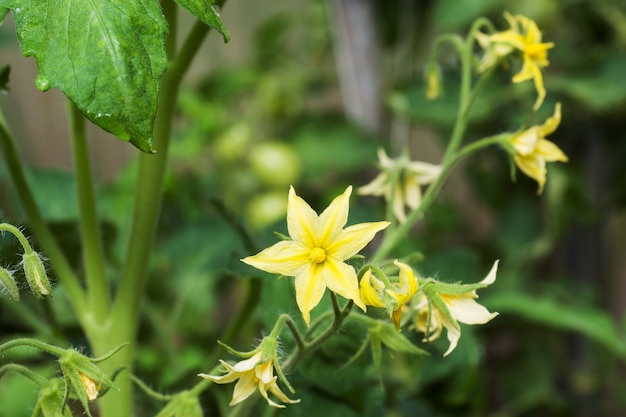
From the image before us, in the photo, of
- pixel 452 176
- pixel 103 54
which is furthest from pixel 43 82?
pixel 452 176

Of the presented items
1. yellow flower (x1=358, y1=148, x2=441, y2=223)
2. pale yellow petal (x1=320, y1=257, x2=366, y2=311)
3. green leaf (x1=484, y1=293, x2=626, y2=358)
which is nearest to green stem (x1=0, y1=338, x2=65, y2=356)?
pale yellow petal (x1=320, y1=257, x2=366, y2=311)

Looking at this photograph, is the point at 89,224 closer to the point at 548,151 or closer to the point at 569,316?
the point at 548,151

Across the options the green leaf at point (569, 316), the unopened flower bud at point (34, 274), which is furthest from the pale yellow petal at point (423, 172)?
the green leaf at point (569, 316)

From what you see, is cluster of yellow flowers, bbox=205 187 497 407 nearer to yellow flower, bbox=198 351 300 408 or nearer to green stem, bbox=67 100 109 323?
yellow flower, bbox=198 351 300 408

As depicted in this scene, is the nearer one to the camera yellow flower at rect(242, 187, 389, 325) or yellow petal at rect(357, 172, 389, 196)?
yellow flower at rect(242, 187, 389, 325)

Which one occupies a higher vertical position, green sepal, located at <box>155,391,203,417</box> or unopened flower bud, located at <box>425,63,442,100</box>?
unopened flower bud, located at <box>425,63,442,100</box>

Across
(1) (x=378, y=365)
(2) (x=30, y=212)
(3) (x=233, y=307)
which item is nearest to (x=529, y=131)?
(1) (x=378, y=365)
